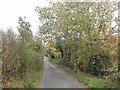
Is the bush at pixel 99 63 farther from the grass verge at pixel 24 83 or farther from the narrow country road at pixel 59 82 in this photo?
the grass verge at pixel 24 83

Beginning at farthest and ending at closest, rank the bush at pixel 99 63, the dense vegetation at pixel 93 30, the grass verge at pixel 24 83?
the bush at pixel 99 63 → the dense vegetation at pixel 93 30 → the grass verge at pixel 24 83

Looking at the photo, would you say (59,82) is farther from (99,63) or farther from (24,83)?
(99,63)

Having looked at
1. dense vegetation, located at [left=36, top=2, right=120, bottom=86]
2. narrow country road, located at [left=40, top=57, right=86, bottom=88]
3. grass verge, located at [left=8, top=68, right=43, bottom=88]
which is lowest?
narrow country road, located at [left=40, top=57, right=86, bottom=88]

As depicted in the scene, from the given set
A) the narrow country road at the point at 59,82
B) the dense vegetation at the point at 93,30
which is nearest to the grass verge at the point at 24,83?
the narrow country road at the point at 59,82

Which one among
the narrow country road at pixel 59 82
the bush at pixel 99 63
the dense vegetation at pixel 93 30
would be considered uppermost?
the dense vegetation at pixel 93 30

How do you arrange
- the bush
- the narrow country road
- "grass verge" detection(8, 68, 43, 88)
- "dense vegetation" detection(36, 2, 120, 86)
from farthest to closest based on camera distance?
the bush, "dense vegetation" detection(36, 2, 120, 86), the narrow country road, "grass verge" detection(8, 68, 43, 88)

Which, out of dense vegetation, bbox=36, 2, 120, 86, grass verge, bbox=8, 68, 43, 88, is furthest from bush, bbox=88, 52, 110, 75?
grass verge, bbox=8, 68, 43, 88

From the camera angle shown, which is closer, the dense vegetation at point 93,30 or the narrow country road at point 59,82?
the narrow country road at point 59,82

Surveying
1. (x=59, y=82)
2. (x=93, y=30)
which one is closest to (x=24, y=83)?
(x=59, y=82)

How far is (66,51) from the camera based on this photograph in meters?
44.4

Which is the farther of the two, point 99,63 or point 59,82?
point 99,63

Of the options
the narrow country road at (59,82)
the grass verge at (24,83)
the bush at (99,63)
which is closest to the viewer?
the grass verge at (24,83)

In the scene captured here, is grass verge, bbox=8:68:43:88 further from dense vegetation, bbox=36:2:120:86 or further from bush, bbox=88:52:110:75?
bush, bbox=88:52:110:75

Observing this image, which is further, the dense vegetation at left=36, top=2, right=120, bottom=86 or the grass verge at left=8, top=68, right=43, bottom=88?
the dense vegetation at left=36, top=2, right=120, bottom=86
